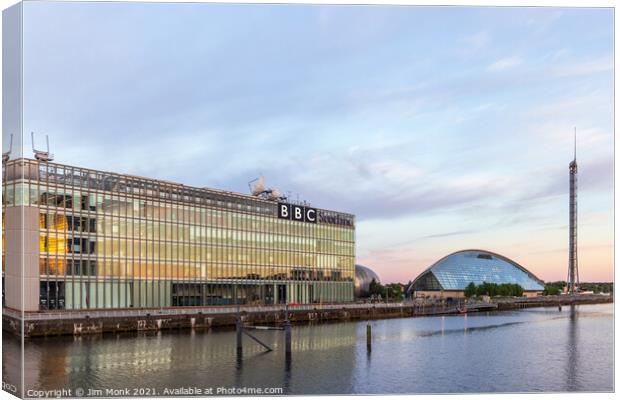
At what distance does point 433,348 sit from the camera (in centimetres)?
7394

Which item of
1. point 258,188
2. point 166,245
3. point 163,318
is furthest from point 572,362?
point 258,188

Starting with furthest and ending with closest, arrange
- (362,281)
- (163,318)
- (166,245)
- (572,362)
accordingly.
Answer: (362,281) → (166,245) → (163,318) → (572,362)

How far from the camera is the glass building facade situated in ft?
297

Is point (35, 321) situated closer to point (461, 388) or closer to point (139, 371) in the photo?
point (139, 371)

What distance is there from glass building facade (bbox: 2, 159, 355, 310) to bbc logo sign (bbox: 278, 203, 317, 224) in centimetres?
125

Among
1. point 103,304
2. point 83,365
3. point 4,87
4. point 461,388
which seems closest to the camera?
point 4,87

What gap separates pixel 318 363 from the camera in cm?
5834

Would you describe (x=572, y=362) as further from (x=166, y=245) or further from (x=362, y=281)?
(x=362, y=281)

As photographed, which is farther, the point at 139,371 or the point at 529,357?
the point at 529,357

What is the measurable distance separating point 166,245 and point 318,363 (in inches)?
2322

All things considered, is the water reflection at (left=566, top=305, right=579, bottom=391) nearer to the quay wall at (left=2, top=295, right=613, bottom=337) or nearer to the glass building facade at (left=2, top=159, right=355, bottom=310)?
the quay wall at (left=2, top=295, right=613, bottom=337)

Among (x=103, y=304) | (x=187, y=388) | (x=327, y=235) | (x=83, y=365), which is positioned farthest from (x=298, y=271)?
(x=187, y=388)

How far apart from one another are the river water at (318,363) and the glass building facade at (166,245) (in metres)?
15.8

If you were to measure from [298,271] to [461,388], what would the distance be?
9428cm
